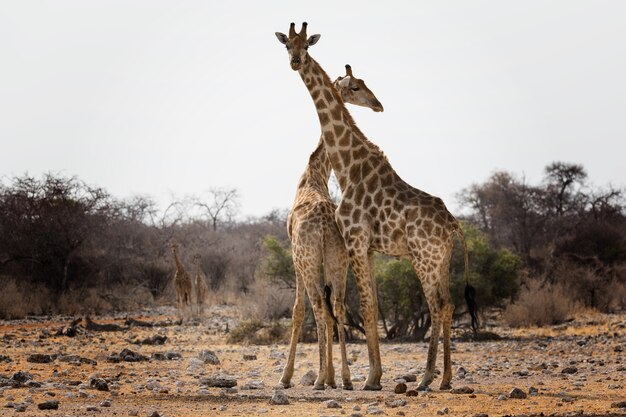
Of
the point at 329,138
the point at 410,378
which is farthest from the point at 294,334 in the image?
Answer: the point at 329,138

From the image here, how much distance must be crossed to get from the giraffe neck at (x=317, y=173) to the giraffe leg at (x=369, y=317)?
1.43m

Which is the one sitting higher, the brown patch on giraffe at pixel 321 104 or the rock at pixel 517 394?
the brown patch on giraffe at pixel 321 104

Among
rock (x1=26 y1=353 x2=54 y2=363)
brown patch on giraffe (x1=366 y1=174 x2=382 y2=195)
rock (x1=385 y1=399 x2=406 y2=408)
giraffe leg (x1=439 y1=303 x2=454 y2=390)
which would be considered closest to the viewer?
rock (x1=385 y1=399 x2=406 y2=408)

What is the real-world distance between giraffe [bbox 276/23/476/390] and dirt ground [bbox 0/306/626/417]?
73 centimetres

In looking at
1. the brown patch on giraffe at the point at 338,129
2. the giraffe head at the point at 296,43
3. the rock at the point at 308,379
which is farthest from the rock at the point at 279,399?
the giraffe head at the point at 296,43

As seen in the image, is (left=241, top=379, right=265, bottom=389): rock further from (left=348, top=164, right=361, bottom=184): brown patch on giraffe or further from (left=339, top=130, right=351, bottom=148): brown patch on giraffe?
(left=339, top=130, right=351, bottom=148): brown patch on giraffe

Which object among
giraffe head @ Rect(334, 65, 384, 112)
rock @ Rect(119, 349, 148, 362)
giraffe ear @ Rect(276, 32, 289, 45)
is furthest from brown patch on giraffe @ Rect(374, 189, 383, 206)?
rock @ Rect(119, 349, 148, 362)

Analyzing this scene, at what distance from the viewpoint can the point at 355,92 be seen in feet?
36.1

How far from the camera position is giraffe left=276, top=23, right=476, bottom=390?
9.68 m

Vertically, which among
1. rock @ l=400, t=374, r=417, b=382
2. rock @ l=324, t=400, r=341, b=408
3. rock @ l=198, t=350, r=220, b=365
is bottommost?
rock @ l=324, t=400, r=341, b=408

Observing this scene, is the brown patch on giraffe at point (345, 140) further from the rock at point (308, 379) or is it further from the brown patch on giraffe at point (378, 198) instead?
the rock at point (308, 379)

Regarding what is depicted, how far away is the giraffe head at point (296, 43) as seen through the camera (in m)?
10.5

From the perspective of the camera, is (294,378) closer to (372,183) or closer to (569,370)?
(372,183)

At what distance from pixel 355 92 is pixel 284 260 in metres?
9.78
